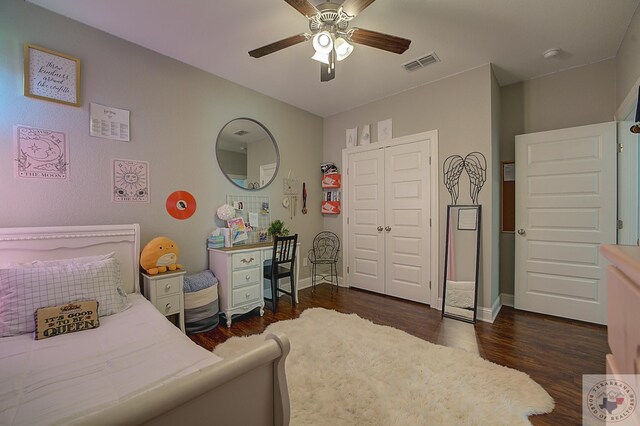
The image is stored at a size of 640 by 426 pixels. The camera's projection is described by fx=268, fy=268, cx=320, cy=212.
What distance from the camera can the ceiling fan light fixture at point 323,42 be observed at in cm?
192

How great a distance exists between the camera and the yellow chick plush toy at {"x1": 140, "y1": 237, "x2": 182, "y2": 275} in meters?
2.38

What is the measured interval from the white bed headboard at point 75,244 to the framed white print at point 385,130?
3085 mm

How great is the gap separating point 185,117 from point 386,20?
217 cm

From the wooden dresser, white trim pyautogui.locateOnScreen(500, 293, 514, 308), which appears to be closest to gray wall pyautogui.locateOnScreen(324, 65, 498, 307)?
white trim pyautogui.locateOnScreen(500, 293, 514, 308)

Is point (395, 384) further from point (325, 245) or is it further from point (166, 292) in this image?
point (325, 245)

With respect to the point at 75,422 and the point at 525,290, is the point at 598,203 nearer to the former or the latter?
the point at 525,290

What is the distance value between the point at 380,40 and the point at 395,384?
2.42 m

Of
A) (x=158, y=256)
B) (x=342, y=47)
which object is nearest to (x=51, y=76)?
(x=158, y=256)

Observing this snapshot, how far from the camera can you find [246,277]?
295cm

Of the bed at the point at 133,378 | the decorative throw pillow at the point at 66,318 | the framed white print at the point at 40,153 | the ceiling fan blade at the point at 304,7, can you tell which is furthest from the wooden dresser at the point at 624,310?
the framed white print at the point at 40,153

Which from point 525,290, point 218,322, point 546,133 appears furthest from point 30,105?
point 525,290

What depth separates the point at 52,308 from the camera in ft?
5.21

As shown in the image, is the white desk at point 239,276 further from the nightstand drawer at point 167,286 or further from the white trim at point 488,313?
the white trim at point 488,313

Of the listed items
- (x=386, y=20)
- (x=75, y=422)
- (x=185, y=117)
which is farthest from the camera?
(x=185, y=117)
